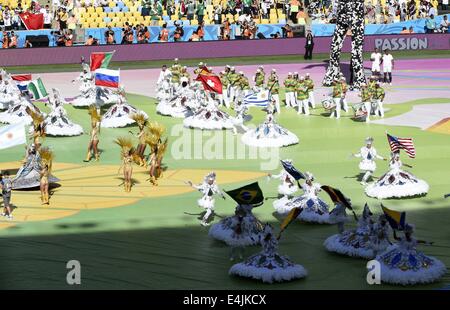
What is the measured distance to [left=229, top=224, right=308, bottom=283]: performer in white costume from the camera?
23.8 metres

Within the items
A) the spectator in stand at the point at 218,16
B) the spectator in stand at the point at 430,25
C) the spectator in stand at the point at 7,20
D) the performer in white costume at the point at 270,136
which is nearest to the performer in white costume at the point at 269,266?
the performer in white costume at the point at 270,136

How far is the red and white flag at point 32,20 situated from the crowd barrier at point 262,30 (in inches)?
30.2

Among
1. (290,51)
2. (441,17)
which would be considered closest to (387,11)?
(441,17)

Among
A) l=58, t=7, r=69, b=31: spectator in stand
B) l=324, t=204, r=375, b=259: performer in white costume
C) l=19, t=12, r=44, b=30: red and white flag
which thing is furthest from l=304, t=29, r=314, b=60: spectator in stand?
l=324, t=204, r=375, b=259: performer in white costume

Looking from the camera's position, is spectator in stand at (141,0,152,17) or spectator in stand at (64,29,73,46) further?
spectator in stand at (141,0,152,17)

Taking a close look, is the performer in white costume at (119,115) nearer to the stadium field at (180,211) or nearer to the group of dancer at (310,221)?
the stadium field at (180,211)

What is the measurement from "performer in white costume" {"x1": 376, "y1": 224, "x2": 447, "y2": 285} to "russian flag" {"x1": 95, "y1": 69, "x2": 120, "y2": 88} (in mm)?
22874

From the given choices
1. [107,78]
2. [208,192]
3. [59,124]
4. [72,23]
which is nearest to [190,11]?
[72,23]

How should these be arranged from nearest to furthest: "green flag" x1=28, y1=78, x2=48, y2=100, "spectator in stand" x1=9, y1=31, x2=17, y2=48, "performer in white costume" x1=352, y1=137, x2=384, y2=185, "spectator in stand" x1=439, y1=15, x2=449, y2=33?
"performer in white costume" x1=352, y1=137, x2=384, y2=185, "green flag" x1=28, y1=78, x2=48, y2=100, "spectator in stand" x1=9, y1=31, x2=17, y2=48, "spectator in stand" x1=439, y1=15, x2=449, y2=33

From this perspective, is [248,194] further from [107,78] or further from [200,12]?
[200,12]

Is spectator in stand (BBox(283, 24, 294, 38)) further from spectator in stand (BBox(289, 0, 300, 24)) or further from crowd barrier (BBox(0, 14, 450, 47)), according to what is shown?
spectator in stand (BBox(289, 0, 300, 24))

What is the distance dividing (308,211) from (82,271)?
7826 millimetres
